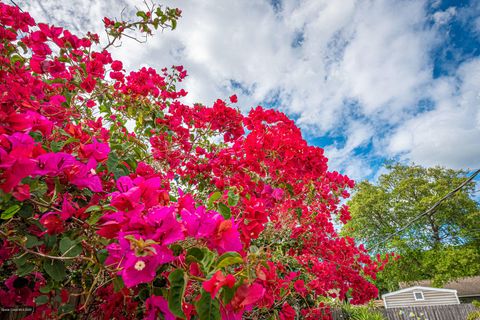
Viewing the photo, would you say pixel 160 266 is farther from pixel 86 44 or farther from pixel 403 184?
pixel 403 184

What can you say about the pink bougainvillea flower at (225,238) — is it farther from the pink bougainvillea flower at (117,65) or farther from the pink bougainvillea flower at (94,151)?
the pink bougainvillea flower at (117,65)

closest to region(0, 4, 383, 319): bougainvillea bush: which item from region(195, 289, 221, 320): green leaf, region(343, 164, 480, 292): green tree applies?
region(195, 289, 221, 320): green leaf

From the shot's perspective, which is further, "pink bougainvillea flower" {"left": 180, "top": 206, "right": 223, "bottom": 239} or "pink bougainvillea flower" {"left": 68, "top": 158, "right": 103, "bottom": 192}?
"pink bougainvillea flower" {"left": 68, "top": 158, "right": 103, "bottom": 192}

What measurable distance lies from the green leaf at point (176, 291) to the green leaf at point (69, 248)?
1.22ft

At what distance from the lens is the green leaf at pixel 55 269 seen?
2.65ft

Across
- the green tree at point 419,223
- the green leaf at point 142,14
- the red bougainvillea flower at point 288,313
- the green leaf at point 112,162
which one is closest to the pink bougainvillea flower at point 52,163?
the green leaf at point 112,162

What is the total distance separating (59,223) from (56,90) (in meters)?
1.72

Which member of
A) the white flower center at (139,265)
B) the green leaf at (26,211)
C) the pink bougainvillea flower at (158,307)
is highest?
the green leaf at (26,211)

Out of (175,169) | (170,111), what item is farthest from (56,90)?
(175,169)

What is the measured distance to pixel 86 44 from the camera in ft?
7.07

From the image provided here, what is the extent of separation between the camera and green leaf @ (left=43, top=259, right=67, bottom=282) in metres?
0.81

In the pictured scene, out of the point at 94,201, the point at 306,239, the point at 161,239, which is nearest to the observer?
the point at 161,239

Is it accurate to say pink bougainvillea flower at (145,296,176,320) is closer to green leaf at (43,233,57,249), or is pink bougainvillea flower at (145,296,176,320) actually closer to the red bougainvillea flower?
green leaf at (43,233,57,249)

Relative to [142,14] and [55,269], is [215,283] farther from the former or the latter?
[142,14]
